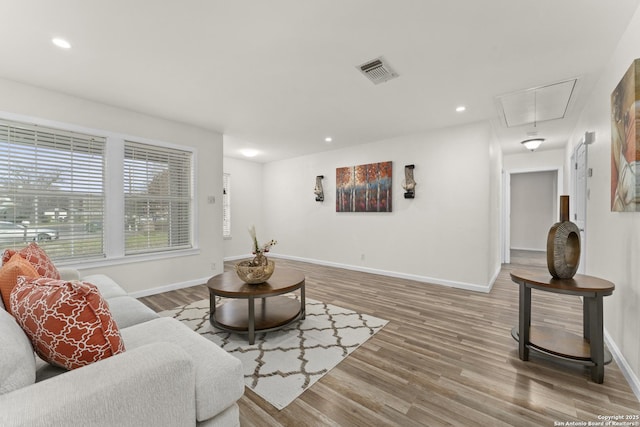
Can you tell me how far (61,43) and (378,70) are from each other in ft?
8.81

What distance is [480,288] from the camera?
3.95m

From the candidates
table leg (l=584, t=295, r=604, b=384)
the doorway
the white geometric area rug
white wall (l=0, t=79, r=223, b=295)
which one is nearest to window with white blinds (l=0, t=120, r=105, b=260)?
white wall (l=0, t=79, r=223, b=295)

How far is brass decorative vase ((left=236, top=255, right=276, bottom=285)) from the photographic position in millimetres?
2516

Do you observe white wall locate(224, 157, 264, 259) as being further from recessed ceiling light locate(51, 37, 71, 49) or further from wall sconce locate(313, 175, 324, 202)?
recessed ceiling light locate(51, 37, 71, 49)

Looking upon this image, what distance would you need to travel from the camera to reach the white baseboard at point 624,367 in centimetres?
173

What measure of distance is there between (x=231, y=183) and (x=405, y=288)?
15.2ft

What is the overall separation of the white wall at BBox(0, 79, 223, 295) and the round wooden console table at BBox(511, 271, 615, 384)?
13.6 ft

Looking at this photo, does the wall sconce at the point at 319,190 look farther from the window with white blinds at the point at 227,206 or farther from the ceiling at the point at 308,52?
the ceiling at the point at 308,52

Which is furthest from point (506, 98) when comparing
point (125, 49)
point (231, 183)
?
point (231, 183)

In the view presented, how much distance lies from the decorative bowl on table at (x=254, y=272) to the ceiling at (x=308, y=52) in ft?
6.17

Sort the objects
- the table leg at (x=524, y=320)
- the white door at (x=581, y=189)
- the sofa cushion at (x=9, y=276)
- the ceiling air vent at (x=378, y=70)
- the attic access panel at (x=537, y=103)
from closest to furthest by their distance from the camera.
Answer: the sofa cushion at (x=9, y=276)
the table leg at (x=524, y=320)
the ceiling air vent at (x=378, y=70)
the attic access panel at (x=537, y=103)
the white door at (x=581, y=189)

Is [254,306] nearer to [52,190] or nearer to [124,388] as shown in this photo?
[124,388]

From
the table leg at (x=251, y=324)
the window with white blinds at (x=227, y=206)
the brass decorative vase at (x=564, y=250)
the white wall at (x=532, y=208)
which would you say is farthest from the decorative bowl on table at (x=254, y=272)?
the white wall at (x=532, y=208)

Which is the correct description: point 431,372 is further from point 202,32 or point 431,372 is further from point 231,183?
point 231,183
